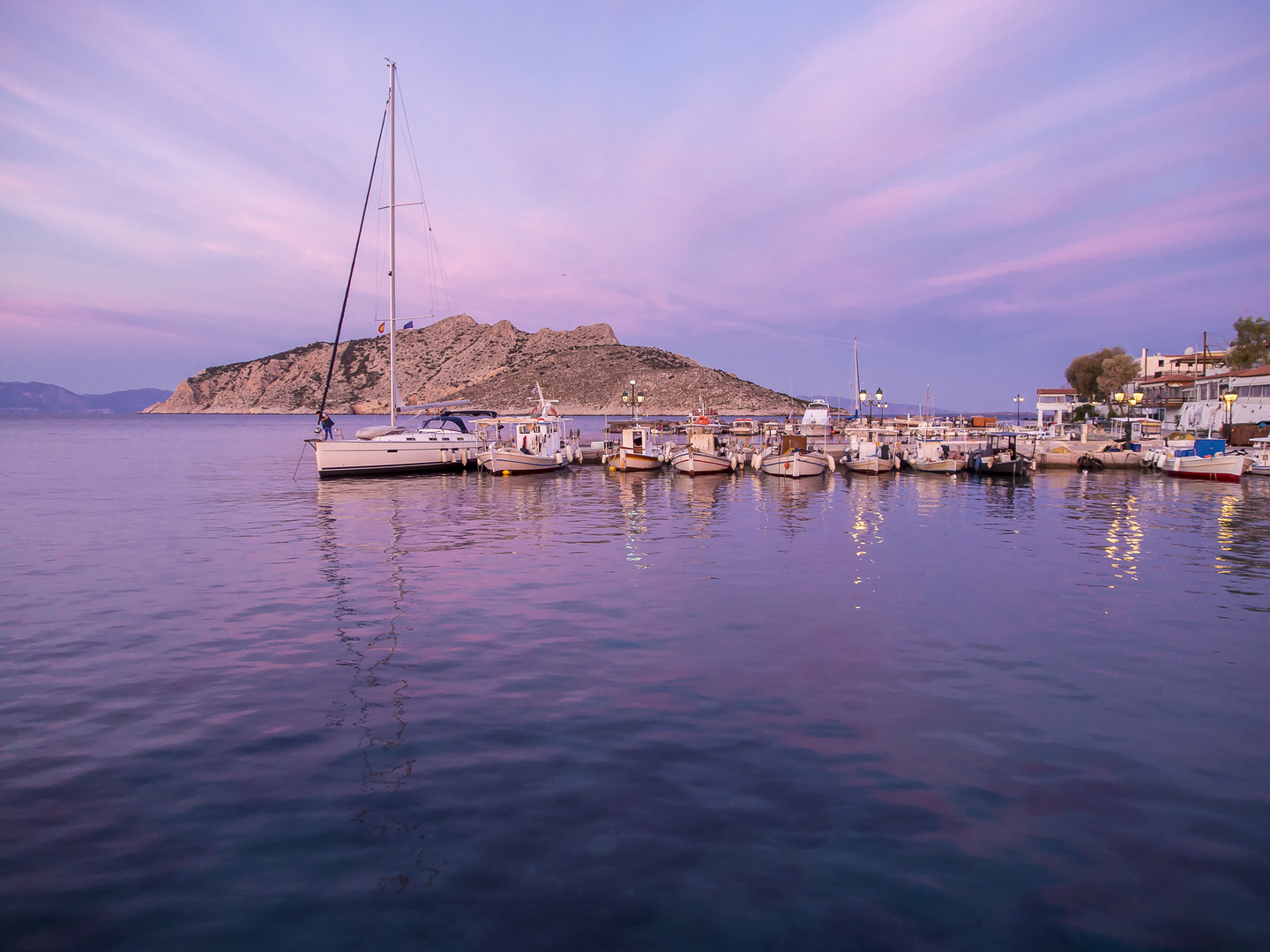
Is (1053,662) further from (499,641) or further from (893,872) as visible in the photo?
(499,641)

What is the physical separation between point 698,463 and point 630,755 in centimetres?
4519

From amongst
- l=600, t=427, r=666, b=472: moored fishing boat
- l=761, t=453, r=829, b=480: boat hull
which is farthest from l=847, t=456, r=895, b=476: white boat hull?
l=600, t=427, r=666, b=472: moored fishing boat

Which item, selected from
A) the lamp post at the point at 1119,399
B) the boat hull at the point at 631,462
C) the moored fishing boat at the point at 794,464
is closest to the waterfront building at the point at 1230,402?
the lamp post at the point at 1119,399

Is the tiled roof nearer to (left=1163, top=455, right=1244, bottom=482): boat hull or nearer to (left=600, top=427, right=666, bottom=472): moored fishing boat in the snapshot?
(left=1163, top=455, right=1244, bottom=482): boat hull

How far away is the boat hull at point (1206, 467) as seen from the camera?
48.3 m

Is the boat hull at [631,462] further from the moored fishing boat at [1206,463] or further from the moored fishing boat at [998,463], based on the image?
the moored fishing boat at [1206,463]

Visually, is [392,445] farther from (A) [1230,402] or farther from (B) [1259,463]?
(A) [1230,402]

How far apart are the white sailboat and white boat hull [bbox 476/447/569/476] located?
2273 mm

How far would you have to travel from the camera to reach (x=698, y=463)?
53031 mm

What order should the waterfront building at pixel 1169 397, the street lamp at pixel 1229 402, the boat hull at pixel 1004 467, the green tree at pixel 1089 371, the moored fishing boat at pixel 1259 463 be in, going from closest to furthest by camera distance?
the moored fishing boat at pixel 1259 463 < the boat hull at pixel 1004 467 < the street lamp at pixel 1229 402 < the waterfront building at pixel 1169 397 < the green tree at pixel 1089 371

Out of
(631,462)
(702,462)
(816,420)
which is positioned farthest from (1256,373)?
(631,462)

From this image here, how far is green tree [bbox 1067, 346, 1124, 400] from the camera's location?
115250 millimetres

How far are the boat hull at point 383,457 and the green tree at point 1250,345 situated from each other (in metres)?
92.1

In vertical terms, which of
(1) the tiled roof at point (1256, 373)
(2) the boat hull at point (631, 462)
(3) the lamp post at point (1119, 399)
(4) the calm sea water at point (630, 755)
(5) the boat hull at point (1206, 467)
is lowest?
(4) the calm sea water at point (630, 755)
